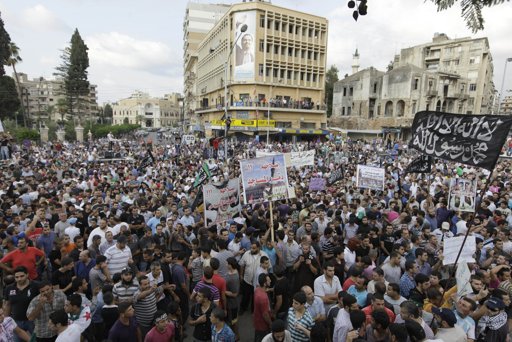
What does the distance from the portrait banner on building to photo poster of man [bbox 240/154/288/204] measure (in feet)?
11.1

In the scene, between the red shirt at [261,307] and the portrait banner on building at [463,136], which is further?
the red shirt at [261,307]

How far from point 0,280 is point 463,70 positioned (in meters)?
68.3

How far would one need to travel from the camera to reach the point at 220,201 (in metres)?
8.39

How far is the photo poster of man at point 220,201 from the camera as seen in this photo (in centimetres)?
817

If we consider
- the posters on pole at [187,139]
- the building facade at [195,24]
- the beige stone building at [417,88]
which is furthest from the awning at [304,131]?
the building facade at [195,24]

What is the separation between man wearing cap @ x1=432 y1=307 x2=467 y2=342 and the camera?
382cm

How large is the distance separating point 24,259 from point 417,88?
55.9 meters

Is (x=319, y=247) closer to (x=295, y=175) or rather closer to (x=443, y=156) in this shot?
(x=443, y=156)

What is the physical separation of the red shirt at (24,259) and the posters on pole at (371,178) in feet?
31.5

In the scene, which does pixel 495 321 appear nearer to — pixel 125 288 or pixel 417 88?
pixel 125 288

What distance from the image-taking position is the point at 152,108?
140 m

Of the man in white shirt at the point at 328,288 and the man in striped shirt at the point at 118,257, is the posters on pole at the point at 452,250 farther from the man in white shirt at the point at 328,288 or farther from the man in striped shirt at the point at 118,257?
the man in striped shirt at the point at 118,257

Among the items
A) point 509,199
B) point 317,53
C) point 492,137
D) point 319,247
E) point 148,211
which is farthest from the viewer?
point 317,53

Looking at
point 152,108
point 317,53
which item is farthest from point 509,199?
point 152,108
